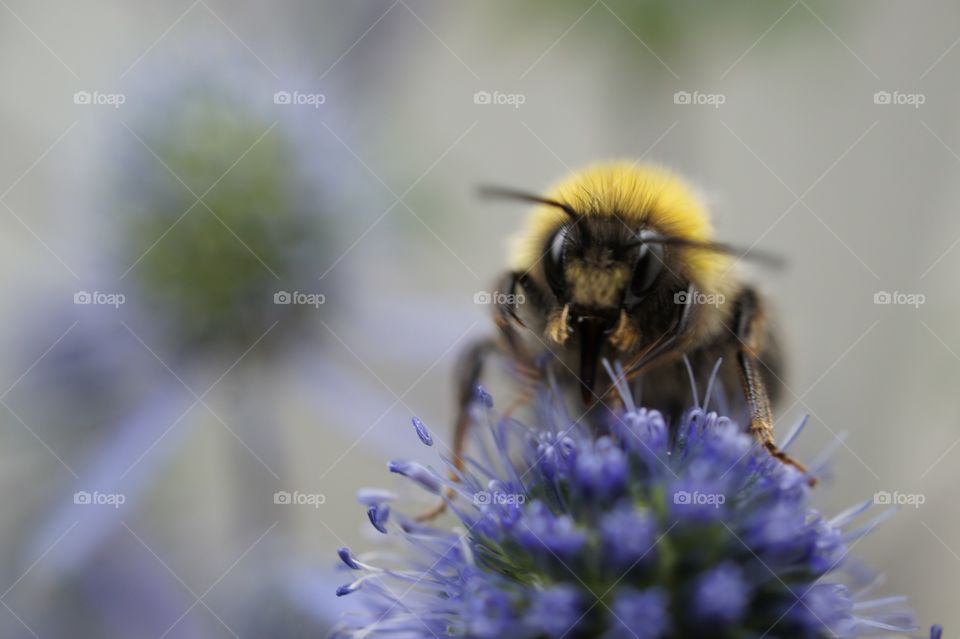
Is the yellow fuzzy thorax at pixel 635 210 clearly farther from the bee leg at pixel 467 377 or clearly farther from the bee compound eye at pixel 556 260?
the bee leg at pixel 467 377

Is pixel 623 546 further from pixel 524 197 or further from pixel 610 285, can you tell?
pixel 524 197

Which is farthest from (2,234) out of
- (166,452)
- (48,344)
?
(166,452)

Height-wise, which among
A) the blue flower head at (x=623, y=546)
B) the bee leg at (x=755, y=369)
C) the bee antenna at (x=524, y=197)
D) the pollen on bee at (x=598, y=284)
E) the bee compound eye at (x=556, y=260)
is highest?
the bee antenna at (x=524, y=197)

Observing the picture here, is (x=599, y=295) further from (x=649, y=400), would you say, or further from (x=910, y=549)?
(x=910, y=549)

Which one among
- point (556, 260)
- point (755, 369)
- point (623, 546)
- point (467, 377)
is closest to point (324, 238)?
point (467, 377)

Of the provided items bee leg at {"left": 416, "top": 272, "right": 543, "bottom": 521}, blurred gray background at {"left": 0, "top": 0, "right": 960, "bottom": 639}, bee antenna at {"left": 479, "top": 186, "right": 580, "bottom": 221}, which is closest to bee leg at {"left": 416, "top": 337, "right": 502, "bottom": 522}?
bee leg at {"left": 416, "top": 272, "right": 543, "bottom": 521}

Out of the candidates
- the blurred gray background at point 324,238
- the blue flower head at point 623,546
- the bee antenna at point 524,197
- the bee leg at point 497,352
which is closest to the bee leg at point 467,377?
the bee leg at point 497,352

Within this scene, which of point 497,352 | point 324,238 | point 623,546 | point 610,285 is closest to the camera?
point 623,546
